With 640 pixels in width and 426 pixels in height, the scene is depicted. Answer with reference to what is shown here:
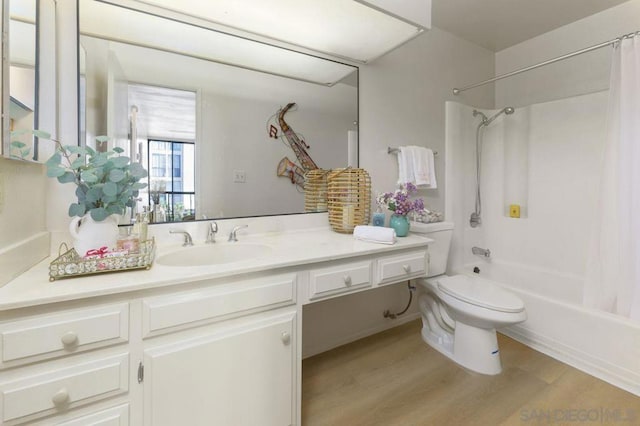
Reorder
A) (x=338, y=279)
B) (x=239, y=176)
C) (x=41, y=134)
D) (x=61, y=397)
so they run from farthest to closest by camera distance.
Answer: (x=239, y=176) → (x=338, y=279) → (x=41, y=134) → (x=61, y=397)

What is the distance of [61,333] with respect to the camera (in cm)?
76

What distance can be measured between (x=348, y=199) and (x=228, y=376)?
3.62 feet

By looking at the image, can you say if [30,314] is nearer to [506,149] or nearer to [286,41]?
[286,41]

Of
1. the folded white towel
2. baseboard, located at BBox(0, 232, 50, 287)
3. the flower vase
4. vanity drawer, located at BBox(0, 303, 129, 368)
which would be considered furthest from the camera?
the flower vase

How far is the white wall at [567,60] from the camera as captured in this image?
2121mm

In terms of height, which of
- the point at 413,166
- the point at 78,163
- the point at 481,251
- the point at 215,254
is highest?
the point at 413,166

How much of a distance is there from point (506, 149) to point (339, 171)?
1.94 meters

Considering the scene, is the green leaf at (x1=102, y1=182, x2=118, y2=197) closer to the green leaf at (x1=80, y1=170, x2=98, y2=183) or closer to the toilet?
the green leaf at (x1=80, y1=170, x2=98, y2=183)

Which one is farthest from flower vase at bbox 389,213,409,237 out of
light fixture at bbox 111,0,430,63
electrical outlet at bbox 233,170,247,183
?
light fixture at bbox 111,0,430,63

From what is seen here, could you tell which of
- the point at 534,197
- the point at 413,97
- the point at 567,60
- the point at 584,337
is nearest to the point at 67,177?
the point at 413,97

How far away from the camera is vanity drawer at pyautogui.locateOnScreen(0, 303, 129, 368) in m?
0.71

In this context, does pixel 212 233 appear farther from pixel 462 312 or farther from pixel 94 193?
pixel 462 312

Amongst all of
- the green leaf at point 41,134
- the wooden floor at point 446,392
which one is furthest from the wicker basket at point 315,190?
the green leaf at point 41,134

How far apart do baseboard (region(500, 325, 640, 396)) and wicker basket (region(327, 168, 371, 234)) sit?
1.37 meters
